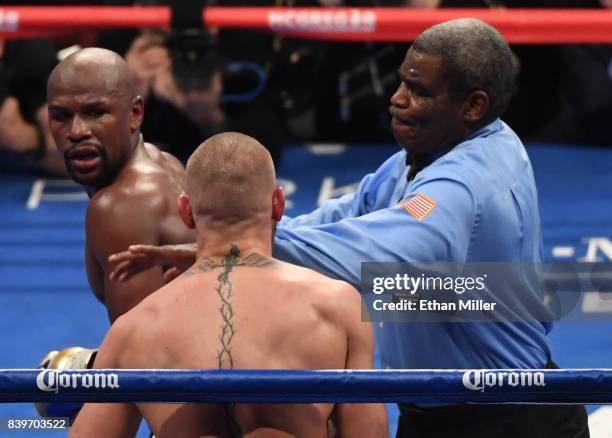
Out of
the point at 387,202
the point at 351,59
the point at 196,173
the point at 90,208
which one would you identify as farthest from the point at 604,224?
the point at 196,173

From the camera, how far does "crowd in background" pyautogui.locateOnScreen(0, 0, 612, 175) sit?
677 centimetres

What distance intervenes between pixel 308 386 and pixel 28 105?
4.71 metres

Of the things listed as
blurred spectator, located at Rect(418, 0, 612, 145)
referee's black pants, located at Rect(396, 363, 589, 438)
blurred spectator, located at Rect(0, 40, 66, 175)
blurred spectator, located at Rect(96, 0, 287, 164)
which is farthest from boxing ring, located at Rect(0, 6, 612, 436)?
blurred spectator, located at Rect(418, 0, 612, 145)

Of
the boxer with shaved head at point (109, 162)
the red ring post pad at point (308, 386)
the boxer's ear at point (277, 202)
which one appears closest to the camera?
the red ring post pad at point (308, 386)

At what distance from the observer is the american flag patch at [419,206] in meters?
3.10

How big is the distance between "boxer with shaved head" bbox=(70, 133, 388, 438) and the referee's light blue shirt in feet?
1.42

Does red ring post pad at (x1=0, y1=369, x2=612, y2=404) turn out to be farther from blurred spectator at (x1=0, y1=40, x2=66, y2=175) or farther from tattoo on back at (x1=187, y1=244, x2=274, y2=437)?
blurred spectator at (x1=0, y1=40, x2=66, y2=175)

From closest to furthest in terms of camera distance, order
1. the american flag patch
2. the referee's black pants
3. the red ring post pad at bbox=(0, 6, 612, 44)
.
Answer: the american flag patch
the referee's black pants
the red ring post pad at bbox=(0, 6, 612, 44)

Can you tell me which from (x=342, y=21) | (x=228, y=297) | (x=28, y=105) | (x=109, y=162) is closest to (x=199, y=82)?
(x=342, y=21)

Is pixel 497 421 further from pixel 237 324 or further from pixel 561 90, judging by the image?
pixel 561 90

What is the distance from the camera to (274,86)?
698 cm

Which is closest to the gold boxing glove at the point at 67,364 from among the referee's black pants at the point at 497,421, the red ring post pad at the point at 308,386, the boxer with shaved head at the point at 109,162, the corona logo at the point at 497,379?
the boxer with shaved head at the point at 109,162

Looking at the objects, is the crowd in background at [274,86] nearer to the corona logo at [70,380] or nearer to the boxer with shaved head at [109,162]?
the boxer with shaved head at [109,162]

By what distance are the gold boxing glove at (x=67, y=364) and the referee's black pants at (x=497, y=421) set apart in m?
0.92
